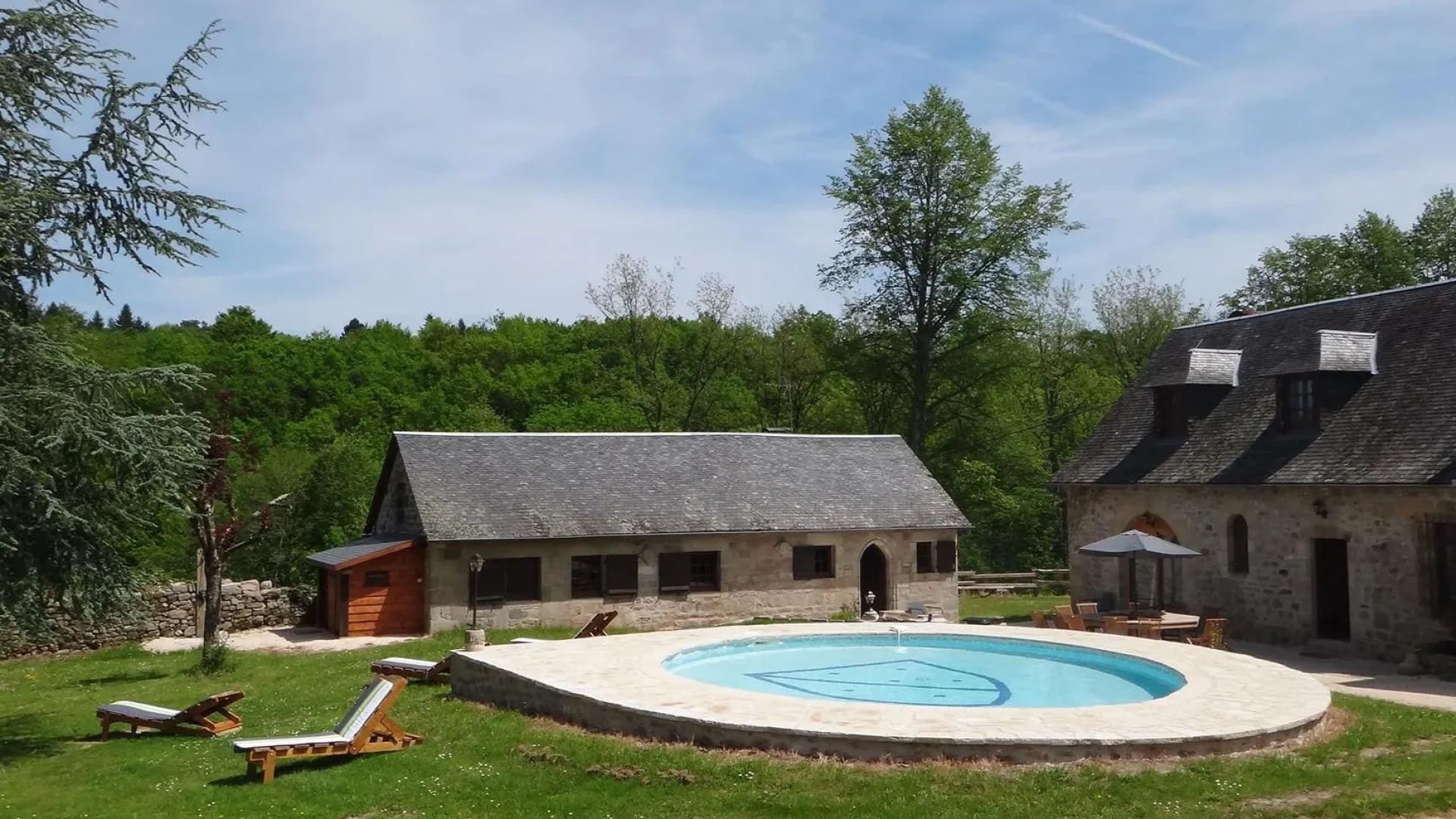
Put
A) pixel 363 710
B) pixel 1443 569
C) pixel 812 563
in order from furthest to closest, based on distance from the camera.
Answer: pixel 812 563
pixel 1443 569
pixel 363 710

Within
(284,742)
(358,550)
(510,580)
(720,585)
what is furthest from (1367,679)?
(358,550)

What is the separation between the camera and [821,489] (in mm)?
29688

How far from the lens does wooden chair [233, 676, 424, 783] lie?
11750 mm

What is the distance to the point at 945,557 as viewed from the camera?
29.8m

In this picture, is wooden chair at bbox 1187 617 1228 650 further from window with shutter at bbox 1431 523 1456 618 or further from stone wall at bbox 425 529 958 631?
stone wall at bbox 425 529 958 631

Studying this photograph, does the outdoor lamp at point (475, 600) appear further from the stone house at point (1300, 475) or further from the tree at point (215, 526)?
the stone house at point (1300, 475)

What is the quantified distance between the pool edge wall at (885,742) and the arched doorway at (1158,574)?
11486 mm

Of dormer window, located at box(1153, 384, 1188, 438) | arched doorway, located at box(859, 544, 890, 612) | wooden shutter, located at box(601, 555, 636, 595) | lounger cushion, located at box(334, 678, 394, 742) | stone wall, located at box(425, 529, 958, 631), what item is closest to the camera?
lounger cushion, located at box(334, 678, 394, 742)

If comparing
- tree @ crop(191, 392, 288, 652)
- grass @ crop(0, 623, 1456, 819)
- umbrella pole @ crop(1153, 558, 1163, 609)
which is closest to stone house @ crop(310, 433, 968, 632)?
tree @ crop(191, 392, 288, 652)

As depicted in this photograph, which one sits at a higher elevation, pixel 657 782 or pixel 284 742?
pixel 284 742

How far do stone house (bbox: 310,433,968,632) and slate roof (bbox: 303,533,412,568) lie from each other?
0.31 ft

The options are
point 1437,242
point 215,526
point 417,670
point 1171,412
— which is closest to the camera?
point 417,670

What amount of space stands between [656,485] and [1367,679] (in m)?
16.1

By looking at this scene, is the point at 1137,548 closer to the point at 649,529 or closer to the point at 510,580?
the point at 649,529
